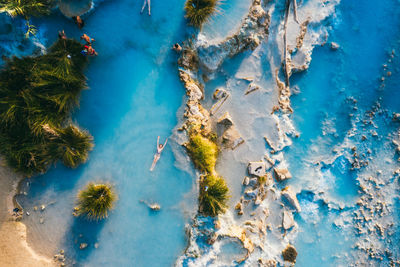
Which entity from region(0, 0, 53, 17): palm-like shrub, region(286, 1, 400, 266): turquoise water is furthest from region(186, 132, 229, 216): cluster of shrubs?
region(0, 0, 53, 17): palm-like shrub

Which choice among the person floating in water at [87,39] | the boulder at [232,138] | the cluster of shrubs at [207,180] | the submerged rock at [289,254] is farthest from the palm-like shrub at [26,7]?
the submerged rock at [289,254]

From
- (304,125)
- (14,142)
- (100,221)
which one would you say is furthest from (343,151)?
(14,142)

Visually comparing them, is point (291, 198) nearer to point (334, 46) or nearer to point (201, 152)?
point (201, 152)

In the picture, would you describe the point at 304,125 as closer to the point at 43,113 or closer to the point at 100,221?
the point at 100,221

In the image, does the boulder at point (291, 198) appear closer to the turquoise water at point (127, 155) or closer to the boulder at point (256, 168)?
the boulder at point (256, 168)

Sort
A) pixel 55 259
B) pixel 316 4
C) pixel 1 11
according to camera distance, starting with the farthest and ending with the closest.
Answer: pixel 316 4 < pixel 55 259 < pixel 1 11

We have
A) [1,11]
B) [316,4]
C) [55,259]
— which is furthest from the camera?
[316,4]
